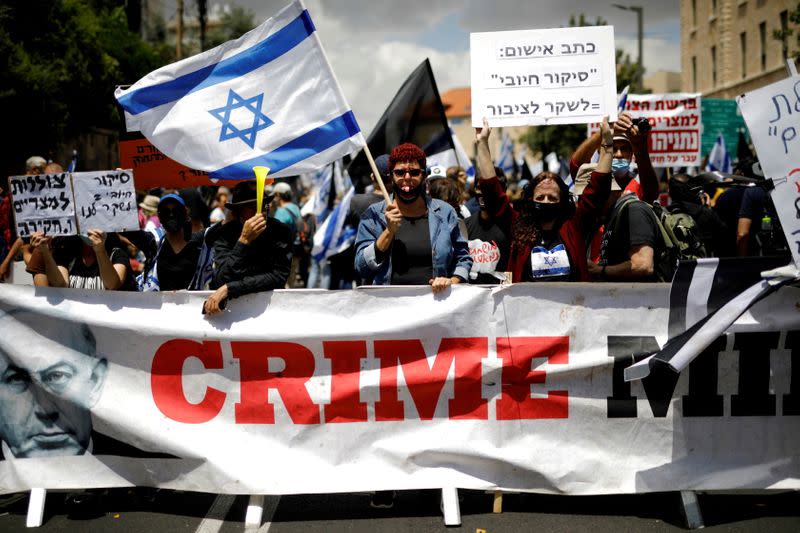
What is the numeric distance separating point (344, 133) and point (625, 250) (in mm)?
1865

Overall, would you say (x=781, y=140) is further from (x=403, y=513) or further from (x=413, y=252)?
(x=403, y=513)

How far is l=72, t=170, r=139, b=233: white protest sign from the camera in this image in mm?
5664

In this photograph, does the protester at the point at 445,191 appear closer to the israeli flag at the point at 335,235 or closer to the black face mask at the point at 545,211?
the black face mask at the point at 545,211

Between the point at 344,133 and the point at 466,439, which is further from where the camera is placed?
the point at 344,133

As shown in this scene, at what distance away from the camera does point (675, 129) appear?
Result: 36.8ft

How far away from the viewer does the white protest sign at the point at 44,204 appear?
18.4ft

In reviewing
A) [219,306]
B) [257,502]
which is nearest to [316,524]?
[257,502]

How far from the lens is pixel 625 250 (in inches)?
213

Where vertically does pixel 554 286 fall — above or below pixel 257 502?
above

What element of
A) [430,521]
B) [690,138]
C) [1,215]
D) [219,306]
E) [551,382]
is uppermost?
[690,138]

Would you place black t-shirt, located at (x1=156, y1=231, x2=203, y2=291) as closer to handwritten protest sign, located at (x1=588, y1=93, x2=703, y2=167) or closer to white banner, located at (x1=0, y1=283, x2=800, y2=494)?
white banner, located at (x1=0, y1=283, x2=800, y2=494)

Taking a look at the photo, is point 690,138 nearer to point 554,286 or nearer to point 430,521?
point 554,286

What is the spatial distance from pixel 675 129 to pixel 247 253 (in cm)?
760

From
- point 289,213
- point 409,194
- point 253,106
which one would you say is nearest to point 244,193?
point 253,106
